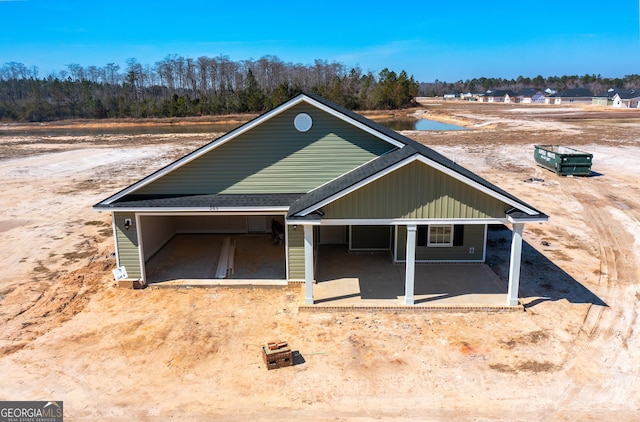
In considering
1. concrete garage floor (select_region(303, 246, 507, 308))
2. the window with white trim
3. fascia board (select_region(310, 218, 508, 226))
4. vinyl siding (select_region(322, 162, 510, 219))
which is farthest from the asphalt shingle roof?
the window with white trim

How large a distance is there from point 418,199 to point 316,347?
398cm

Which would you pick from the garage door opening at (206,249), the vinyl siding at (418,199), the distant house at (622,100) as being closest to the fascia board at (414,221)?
the vinyl siding at (418,199)

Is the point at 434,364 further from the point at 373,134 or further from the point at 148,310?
the point at 148,310

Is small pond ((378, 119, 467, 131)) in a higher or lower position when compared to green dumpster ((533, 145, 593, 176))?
higher

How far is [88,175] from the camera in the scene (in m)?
31.2

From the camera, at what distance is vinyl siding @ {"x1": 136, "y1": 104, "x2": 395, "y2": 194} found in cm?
1233

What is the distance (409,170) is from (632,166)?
2728 centimetres

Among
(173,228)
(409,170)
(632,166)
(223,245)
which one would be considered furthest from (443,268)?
(632,166)

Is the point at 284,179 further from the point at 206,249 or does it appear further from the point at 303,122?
the point at 206,249

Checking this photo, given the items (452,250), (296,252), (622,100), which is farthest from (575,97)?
(296,252)

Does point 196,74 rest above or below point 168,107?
above

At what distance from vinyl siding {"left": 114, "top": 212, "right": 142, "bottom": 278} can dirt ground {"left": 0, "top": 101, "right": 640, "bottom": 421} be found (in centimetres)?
66

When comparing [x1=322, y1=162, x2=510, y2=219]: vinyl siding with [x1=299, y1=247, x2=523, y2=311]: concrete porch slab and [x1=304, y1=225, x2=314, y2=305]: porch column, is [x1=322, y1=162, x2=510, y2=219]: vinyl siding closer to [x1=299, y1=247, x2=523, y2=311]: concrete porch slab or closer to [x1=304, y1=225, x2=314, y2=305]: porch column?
[x1=304, y1=225, x2=314, y2=305]: porch column

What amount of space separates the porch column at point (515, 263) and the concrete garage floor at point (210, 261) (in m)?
5.76
